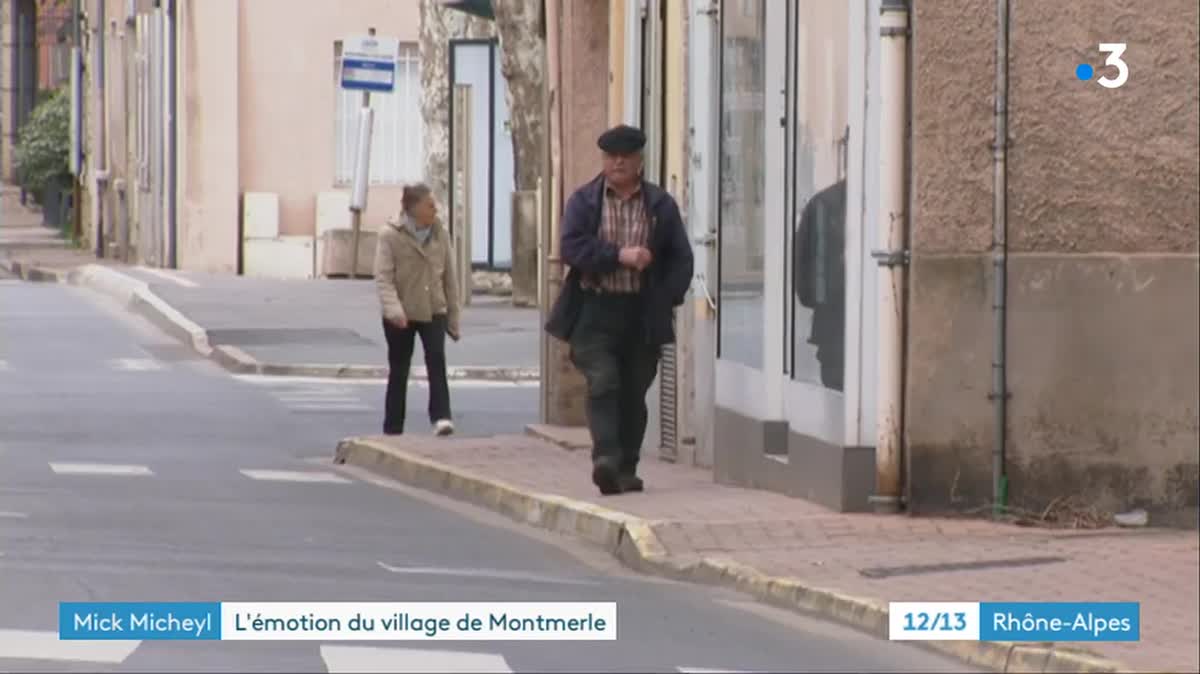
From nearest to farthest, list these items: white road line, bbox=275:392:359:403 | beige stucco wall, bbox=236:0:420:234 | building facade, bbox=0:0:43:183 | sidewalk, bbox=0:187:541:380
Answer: white road line, bbox=275:392:359:403 → sidewalk, bbox=0:187:541:380 → beige stucco wall, bbox=236:0:420:234 → building facade, bbox=0:0:43:183

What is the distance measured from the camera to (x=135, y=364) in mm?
27250

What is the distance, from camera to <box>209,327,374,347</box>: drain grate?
28844 millimetres

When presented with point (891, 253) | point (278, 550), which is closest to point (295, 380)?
point (278, 550)

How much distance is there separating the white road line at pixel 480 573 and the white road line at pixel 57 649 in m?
2.34

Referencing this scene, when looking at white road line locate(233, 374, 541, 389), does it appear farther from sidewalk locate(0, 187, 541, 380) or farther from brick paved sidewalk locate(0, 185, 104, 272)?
brick paved sidewalk locate(0, 185, 104, 272)

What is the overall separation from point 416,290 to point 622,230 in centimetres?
510

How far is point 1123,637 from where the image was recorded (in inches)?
395

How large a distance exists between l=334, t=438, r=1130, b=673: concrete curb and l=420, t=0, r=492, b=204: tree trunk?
19406 mm

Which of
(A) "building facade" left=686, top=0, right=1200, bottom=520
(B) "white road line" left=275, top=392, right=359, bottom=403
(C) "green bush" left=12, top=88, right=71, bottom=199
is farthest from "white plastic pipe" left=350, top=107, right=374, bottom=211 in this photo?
(A) "building facade" left=686, top=0, right=1200, bottom=520

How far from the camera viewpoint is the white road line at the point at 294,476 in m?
17.4

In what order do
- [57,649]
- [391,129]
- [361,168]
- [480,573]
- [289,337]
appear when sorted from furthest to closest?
[391,129] < [361,168] < [289,337] < [480,573] < [57,649]
